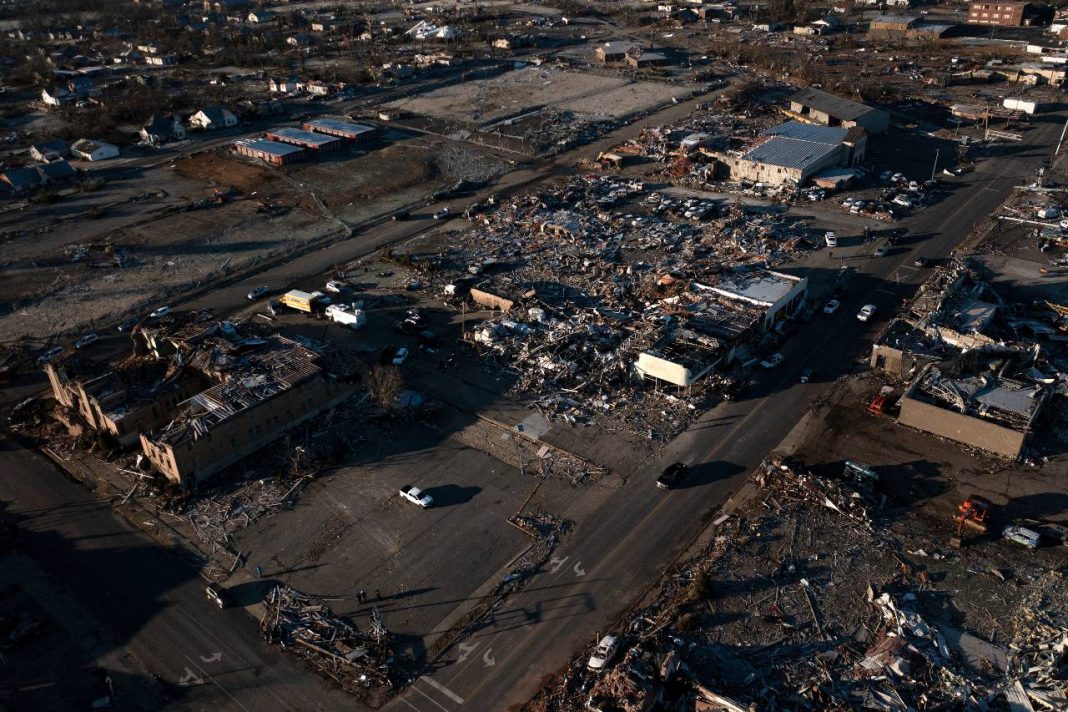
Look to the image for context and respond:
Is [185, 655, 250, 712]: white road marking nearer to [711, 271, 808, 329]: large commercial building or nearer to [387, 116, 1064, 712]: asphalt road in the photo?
[387, 116, 1064, 712]: asphalt road

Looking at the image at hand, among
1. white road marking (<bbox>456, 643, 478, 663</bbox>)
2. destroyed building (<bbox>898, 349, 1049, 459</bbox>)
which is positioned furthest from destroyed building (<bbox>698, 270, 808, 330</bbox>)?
white road marking (<bbox>456, 643, 478, 663</bbox>)

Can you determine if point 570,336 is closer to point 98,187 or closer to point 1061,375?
point 1061,375

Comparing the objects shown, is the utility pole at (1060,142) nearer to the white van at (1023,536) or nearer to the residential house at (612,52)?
the white van at (1023,536)

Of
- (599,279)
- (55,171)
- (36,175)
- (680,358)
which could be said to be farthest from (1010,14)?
(36,175)

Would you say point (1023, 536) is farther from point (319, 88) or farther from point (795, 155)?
point (319, 88)

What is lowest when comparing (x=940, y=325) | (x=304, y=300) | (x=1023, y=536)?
(x=1023, y=536)

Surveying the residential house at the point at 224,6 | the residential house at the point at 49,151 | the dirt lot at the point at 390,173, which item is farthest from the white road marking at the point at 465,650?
the residential house at the point at 224,6

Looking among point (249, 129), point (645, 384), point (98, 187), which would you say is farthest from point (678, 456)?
point (249, 129)
